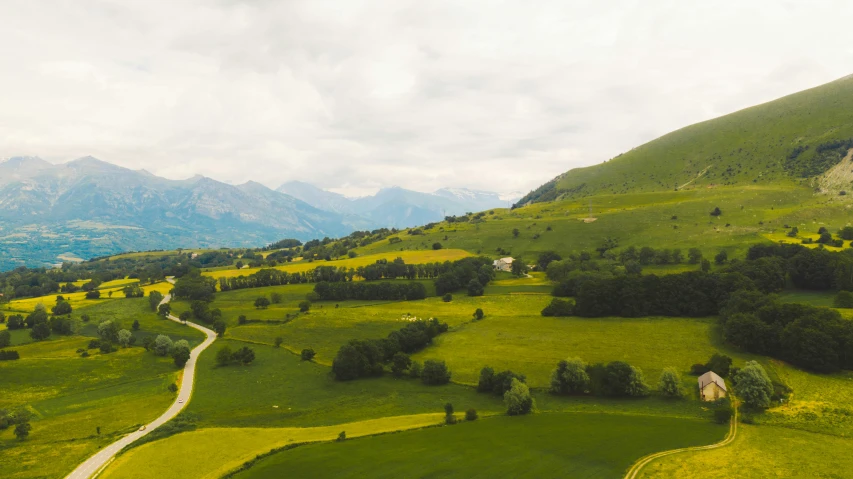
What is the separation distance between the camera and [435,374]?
256 ft

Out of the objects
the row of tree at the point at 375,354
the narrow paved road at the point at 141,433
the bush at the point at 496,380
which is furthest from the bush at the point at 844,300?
the narrow paved road at the point at 141,433

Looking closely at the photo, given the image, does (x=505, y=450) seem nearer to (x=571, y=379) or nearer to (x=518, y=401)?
(x=518, y=401)

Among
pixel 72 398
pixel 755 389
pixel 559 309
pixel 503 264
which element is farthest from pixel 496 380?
pixel 503 264

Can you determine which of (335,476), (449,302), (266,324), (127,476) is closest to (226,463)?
(127,476)

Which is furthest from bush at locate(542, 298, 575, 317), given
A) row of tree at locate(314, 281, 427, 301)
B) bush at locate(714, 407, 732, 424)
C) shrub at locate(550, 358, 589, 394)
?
bush at locate(714, 407, 732, 424)

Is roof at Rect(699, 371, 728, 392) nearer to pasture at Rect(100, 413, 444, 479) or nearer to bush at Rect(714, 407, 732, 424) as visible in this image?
bush at Rect(714, 407, 732, 424)

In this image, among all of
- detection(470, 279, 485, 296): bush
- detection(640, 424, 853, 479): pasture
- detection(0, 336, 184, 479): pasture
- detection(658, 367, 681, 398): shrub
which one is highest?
detection(470, 279, 485, 296): bush

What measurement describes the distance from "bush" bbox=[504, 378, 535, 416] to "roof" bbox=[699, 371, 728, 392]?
2486cm

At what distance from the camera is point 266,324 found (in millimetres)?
122750

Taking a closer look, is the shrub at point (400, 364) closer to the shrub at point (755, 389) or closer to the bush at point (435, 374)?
the bush at point (435, 374)

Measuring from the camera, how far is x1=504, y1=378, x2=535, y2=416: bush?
205 ft

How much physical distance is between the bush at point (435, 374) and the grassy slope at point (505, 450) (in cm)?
1920

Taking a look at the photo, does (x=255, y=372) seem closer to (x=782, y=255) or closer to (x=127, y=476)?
(x=127, y=476)

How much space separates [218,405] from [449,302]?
238 feet
